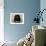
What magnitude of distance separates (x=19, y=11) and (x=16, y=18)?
0.36m

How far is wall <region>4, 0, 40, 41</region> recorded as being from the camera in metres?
5.12

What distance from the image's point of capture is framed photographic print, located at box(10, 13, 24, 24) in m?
5.22

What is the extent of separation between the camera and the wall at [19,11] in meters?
5.12

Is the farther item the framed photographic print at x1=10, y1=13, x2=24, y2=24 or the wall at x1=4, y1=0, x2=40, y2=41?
the framed photographic print at x1=10, y1=13, x2=24, y2=24

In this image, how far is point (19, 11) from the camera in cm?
513

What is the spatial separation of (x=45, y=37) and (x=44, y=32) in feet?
0.31

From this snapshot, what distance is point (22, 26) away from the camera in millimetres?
5180

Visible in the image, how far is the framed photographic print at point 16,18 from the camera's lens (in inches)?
206

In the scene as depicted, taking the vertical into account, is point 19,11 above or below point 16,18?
above

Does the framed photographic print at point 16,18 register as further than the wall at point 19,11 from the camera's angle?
Yes

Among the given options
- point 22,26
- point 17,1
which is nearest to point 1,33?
point 22,26

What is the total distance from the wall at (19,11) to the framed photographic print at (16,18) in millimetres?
132

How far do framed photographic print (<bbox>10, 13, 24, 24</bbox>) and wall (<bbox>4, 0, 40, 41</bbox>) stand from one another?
0.13 meters

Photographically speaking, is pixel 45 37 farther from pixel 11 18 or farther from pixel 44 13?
pixel 11 18
